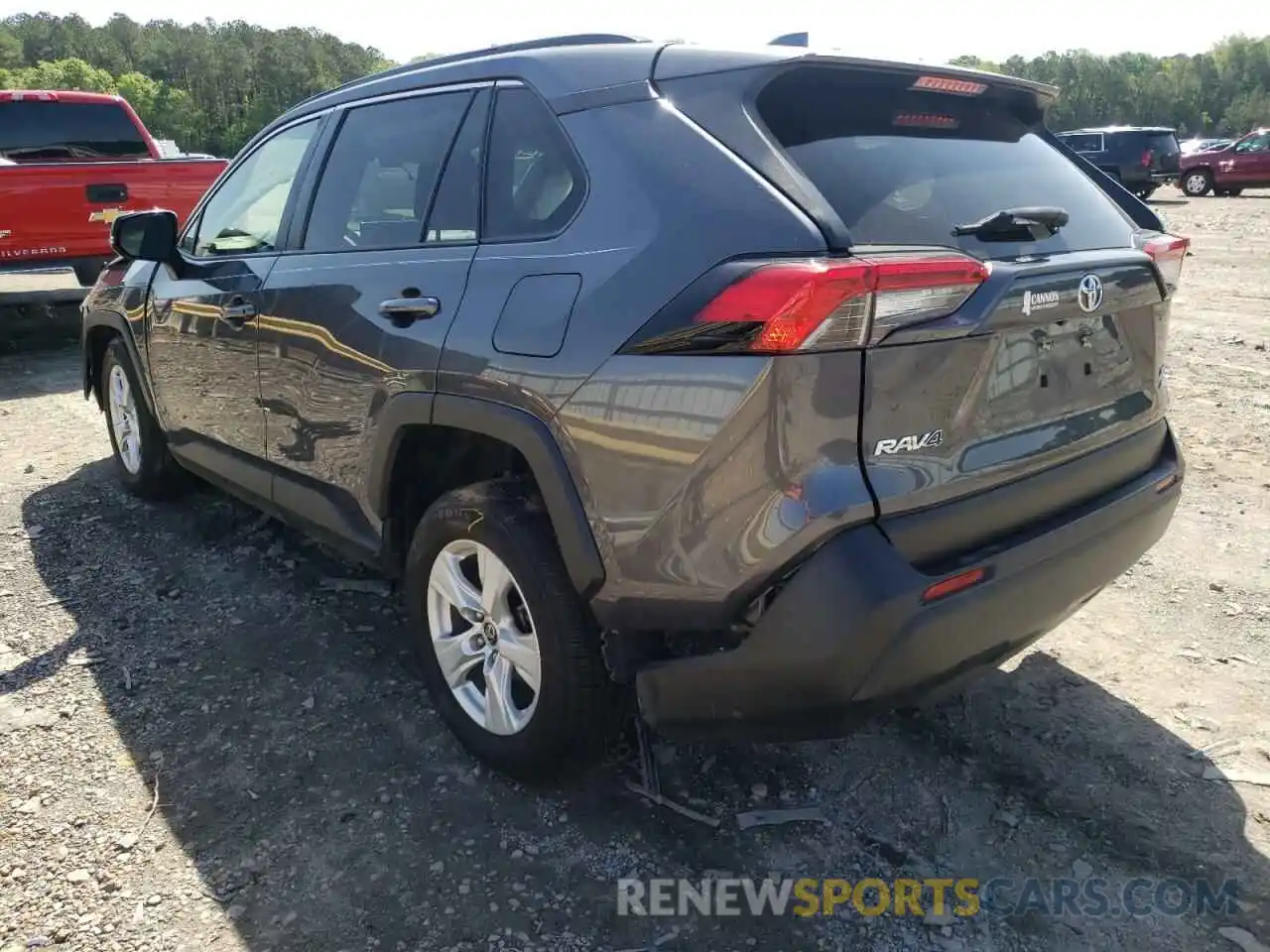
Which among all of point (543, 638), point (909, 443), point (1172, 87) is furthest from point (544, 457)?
point (1172, 87)

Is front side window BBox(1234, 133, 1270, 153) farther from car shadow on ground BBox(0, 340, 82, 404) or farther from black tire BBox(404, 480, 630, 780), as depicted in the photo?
black tire BBox(404, 480, 630, 780)

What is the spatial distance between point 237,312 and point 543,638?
189cm

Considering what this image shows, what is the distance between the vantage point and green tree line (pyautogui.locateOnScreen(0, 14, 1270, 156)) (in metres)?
71.5

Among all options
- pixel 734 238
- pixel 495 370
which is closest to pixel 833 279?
pixel 734 238

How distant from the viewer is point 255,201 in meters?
3.80

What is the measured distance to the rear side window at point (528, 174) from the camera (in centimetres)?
241

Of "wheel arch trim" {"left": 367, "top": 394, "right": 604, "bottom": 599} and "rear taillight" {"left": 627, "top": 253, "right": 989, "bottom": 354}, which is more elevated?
"rear taillight" {"left": 627, "top": 253, "right": 989, "bottom": 354}

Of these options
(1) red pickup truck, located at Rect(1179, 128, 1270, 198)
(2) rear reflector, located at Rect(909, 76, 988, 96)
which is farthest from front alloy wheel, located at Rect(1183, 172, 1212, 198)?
(2) rear reflector, located at Rect(909, 76, 988, 96)

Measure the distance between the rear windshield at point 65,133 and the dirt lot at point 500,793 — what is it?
23.4 feet

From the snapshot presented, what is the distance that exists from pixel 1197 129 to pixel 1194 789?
4553 inches

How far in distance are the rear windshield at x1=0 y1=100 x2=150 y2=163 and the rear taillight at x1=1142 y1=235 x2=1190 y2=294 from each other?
946cm

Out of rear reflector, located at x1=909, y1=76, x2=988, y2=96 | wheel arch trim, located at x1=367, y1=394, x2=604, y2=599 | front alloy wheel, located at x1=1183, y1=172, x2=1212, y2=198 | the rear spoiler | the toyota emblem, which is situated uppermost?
the rear spoiler

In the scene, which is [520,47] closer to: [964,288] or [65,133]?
[964,288]

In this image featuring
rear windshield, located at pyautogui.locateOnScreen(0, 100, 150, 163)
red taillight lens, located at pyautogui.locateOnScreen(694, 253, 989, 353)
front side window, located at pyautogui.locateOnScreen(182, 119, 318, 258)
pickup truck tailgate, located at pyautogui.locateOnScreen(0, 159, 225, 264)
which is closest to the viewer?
red taillight lens, located at pyautogui.locateOnScreen(694, 253, 989, 353)
